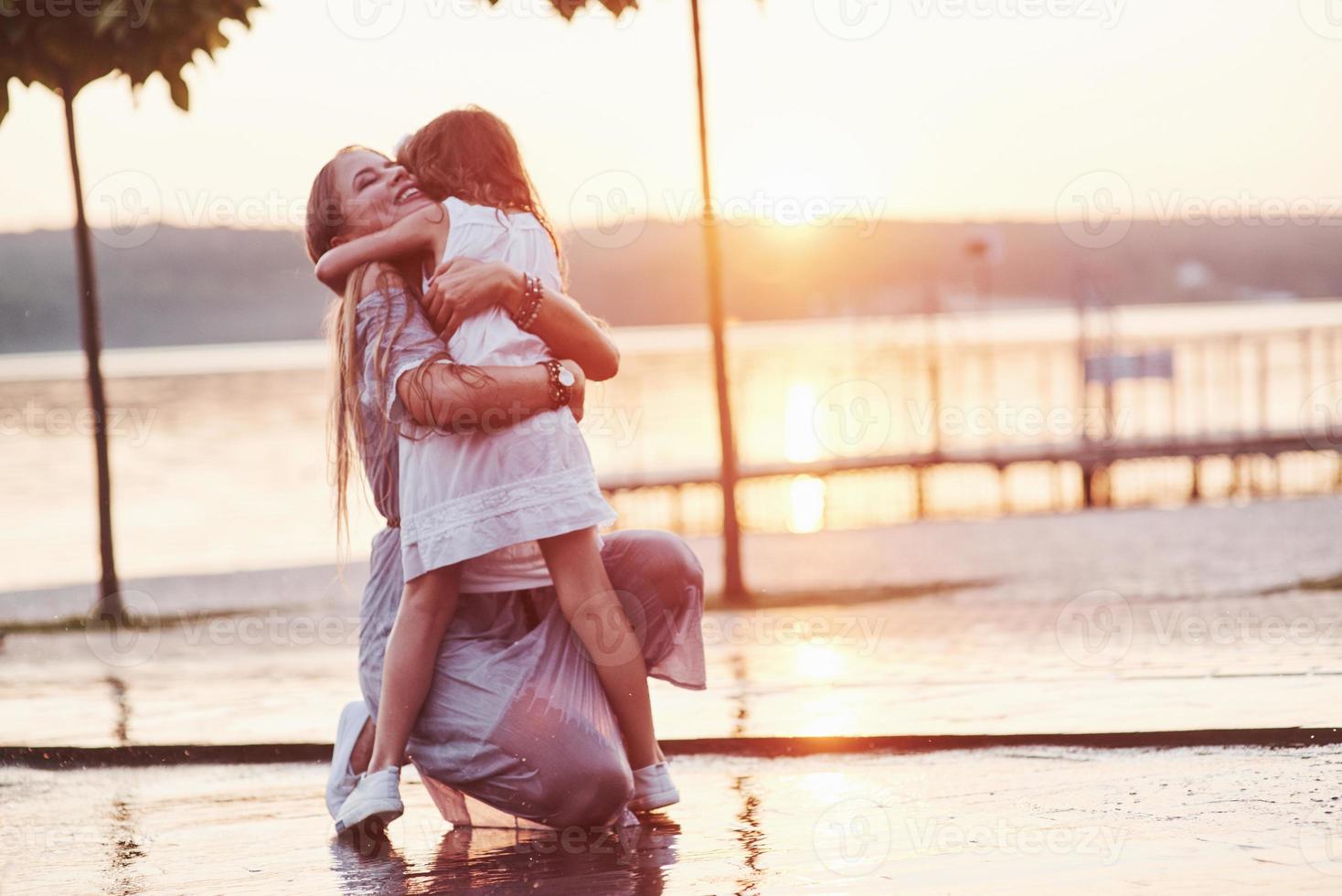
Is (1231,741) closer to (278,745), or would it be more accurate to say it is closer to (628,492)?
(278,745)

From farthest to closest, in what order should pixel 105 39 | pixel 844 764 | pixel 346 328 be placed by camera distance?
pixel 105 39, pixel 844 764, pixel 346 328

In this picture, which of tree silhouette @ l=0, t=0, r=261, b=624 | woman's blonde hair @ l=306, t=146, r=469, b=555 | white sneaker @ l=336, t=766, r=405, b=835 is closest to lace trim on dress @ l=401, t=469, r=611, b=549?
woman's blonde hair @ l=306, t=146, r=469, b=555

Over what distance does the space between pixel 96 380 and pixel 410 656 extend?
704cm

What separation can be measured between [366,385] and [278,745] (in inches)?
75.1

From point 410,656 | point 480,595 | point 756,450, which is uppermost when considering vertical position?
point 480,595

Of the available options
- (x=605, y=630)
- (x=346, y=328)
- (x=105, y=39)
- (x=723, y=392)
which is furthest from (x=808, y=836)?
(x=105, y=39)

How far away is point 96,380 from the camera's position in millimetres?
11312

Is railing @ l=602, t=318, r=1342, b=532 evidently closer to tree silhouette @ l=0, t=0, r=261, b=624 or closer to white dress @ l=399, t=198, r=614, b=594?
tree silhouette @ l=0, t=0, r=261, b=624

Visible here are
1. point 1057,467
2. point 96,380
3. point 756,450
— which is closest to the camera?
point 96,380

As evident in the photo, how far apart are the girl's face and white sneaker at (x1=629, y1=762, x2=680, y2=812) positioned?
1.57 meters

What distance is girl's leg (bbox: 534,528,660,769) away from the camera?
15.9 ft

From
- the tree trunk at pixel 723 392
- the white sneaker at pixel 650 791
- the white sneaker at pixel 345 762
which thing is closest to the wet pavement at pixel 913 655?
the tree trunk at pixel 723 392

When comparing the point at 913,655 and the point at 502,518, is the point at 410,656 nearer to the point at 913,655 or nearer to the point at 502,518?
the point at 502,518

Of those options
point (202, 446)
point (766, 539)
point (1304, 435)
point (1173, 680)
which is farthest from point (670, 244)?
point (1173, 680)
